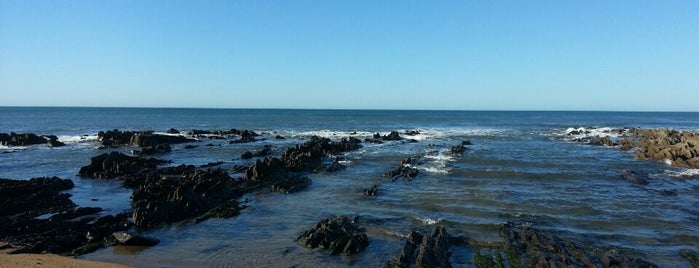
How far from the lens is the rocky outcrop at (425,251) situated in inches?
560

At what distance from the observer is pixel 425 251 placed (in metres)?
14.9

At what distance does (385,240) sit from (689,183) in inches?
902

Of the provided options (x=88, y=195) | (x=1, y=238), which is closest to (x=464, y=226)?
(x=1, y=238)

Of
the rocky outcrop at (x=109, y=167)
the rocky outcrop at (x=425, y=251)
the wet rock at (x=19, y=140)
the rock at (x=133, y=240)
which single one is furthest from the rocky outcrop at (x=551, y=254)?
the wet rock at (x=19, y=140)

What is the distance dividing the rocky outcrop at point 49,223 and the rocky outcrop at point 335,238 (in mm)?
7328

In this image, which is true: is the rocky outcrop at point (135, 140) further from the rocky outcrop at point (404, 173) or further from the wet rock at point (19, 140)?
the rocky outcrop at point (404, 173)

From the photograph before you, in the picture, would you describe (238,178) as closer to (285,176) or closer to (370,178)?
(285,176)

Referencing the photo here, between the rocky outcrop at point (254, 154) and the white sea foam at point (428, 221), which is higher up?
the rocky outcrop at point (254, 154)

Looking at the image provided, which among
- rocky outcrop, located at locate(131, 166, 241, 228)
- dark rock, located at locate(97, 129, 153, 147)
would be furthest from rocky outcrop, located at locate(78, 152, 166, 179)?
dark rock, located at locate(97, 129, 153, 147)

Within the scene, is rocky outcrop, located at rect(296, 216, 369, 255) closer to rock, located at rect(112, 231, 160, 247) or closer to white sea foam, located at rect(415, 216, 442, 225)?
white sea foam, located at rect(415, 216, 442, 225)

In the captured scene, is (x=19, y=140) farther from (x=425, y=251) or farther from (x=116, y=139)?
(x=425, y=251)

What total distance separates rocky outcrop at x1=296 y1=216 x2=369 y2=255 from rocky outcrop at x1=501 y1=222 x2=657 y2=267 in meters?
5.12

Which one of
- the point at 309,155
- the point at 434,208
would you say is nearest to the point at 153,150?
the point at 309,155

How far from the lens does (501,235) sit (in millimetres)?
17422
